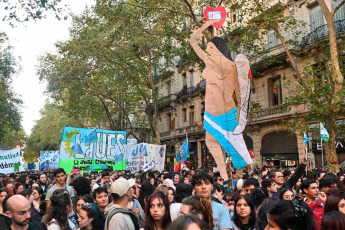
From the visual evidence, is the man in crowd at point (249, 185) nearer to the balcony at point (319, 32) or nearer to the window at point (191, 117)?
the balcony at point (319, 32)

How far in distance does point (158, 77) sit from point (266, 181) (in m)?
23.3

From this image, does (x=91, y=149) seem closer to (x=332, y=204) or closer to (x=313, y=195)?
(x=313, y=195)

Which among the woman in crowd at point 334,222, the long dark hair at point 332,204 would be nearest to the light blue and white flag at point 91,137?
the long dark hair at point 332,204

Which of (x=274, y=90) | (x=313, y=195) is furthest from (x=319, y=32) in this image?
(x=313, y=195)

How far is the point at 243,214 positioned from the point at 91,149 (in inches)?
382

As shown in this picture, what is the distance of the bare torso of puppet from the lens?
10.4 m

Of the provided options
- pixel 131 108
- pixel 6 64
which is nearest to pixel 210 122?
pixel 6 64

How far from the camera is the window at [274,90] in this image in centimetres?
2194

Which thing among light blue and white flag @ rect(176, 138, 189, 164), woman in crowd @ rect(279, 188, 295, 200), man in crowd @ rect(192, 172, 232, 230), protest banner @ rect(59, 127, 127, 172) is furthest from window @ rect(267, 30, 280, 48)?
man in crowd @ rect(192, 172, 232, 230)

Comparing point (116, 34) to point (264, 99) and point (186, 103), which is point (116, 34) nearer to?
point (264, 99)

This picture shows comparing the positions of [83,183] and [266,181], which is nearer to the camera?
[266,181]

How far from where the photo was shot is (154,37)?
862 inches

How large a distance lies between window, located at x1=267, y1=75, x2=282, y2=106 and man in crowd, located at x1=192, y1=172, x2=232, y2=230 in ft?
61.1

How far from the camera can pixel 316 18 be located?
64.0ft
